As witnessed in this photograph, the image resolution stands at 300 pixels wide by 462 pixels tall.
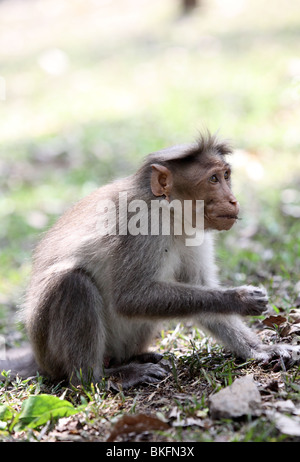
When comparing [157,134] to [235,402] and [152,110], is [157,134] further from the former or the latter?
[235,402]

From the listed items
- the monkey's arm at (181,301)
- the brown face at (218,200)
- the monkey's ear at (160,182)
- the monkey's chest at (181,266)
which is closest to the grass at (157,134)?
the monkey's arm at (181,301)

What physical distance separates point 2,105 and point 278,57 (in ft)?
20.1

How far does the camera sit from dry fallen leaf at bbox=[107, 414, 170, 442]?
330cm

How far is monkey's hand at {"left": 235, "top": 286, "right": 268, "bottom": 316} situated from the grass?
0.40m

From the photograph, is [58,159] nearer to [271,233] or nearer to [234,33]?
[271,233]

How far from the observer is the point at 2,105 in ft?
42.6

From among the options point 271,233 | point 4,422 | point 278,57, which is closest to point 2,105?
point 278,57

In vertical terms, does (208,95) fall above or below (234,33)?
below

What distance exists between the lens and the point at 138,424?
10.9 ft

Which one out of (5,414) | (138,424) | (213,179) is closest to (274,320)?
(213,179)

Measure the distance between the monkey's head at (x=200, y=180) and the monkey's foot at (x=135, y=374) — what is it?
3.61ft

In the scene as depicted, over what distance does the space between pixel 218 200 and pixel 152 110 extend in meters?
7.79

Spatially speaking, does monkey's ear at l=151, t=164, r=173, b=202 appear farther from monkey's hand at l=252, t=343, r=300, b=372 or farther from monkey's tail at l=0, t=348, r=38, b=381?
monkey's tail at l=0, t=348, r=38, b=381

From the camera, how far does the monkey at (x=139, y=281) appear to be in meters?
4.16
